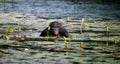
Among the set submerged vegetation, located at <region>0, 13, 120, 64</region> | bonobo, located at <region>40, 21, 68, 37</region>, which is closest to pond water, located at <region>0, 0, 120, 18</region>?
bonobo, located at <region>40, 21, 68, 37</region>

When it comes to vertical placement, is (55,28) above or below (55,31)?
above

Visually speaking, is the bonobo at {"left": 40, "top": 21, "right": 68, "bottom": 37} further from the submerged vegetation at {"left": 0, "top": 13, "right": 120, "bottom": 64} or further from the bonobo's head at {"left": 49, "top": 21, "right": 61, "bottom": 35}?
the submerged vegetation at {"left": 0, "top": 13, "right": 120, "bottom": 64}

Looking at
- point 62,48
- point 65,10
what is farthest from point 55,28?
point 65,10

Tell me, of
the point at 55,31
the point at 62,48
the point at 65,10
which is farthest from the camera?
the point at 65,10

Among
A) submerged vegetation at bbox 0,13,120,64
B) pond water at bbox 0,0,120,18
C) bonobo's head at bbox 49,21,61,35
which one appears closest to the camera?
submerged vegetation at bbox 0,13,120,64

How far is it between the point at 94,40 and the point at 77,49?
102 inches

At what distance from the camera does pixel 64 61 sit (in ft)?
38.0

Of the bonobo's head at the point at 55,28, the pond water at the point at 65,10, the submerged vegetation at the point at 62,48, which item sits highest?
the bonobo's head at the point at 55,28

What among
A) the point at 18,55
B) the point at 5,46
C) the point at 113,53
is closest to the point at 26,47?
the point at 5,46

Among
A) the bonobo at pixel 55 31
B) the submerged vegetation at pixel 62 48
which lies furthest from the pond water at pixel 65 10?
the submerged vegetation at pixel 62 48

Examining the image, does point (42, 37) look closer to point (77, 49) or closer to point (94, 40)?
point (94, 40)

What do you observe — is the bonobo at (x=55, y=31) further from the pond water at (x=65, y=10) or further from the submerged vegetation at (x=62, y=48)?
the pond water at (x=65, y=10)

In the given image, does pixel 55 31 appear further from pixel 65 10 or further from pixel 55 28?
pixel 65 10

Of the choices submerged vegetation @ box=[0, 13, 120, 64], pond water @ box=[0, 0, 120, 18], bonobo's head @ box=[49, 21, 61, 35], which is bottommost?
pond water @ box=[0, 0, 120, 18]
